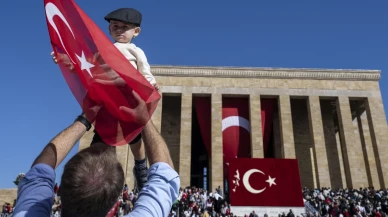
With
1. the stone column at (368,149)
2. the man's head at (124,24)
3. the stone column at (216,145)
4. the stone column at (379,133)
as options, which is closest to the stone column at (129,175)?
the stone column at (216,145)

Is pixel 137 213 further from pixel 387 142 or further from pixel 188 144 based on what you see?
pixel 387 142

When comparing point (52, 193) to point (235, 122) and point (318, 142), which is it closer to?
point (235, 122)

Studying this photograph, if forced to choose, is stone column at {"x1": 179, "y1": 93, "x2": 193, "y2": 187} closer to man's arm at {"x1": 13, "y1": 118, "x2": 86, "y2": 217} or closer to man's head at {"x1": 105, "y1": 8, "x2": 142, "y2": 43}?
man's head at {"x1": 105, "y1": 8, "x2": 142, "y2": 43}

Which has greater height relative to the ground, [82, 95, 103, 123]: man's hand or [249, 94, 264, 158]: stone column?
[249, 94, 264, 158]: stone column

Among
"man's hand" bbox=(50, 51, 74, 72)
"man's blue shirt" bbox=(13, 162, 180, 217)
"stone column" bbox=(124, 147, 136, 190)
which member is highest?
"stone column" bbox=(124, 147, 136, 190)

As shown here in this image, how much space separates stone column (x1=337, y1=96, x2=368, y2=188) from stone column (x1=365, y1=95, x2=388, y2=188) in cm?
117

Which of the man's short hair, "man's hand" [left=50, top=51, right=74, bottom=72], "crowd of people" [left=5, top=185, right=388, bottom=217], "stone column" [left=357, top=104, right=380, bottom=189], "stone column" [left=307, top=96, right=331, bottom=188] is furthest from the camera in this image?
"stone column" [left=357, top=104, right=380, bottom=189]

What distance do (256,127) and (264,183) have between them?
12666 millimetres

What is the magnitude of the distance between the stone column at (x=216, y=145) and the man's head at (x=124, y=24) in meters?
23.9

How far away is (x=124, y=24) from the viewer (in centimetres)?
311

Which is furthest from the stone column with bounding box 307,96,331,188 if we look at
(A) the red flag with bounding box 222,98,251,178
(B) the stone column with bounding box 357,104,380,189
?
(A) the red flag with bounding box 222,98,251,178

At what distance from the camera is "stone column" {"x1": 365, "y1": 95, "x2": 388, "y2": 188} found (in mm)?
26938

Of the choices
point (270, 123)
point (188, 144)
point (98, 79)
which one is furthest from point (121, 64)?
point (270, 123)

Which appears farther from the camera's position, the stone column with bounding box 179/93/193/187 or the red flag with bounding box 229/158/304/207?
the stone column with bounding box 179/93/193/187
